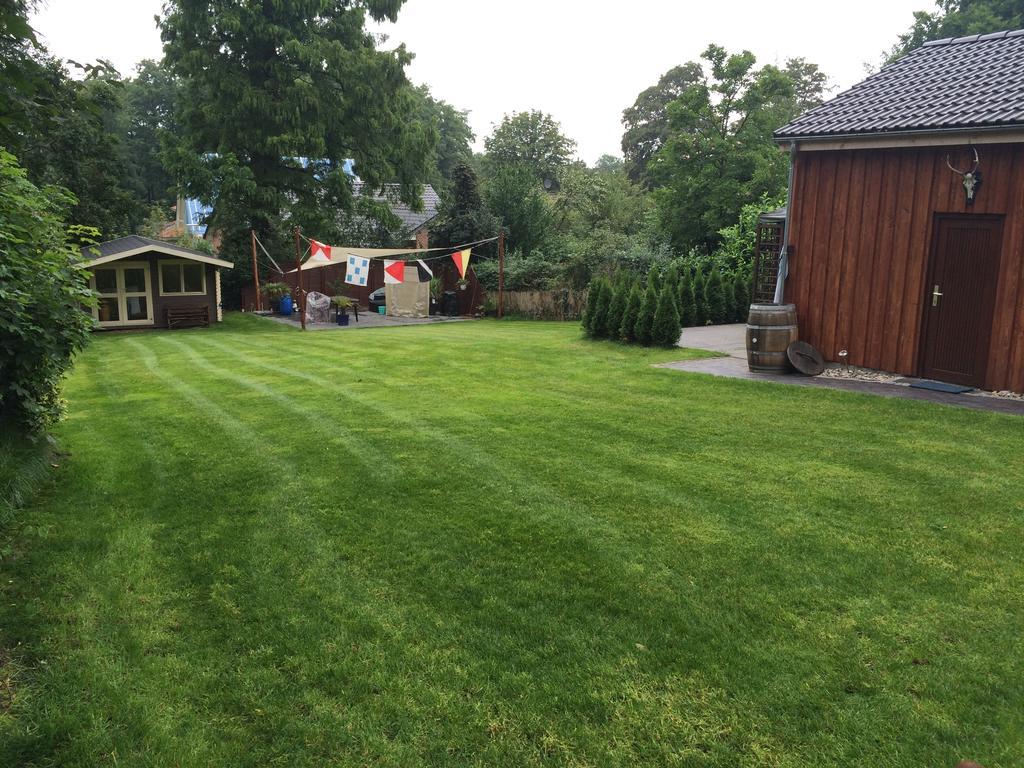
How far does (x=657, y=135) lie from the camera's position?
4547 centimetres

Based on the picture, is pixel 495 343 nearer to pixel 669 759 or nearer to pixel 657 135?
pixel 669 759

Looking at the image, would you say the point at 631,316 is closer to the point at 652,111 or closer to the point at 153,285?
the point at 153,285

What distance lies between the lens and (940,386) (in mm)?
8391

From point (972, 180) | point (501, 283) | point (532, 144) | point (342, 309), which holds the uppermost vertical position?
point (532, 144)

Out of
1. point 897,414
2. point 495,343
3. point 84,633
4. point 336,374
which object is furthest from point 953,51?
point 84,633

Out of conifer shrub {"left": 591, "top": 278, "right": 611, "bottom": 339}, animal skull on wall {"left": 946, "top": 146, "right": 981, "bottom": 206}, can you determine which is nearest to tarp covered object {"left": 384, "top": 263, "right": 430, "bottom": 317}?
conifer shrub {"left": 591, "top": 278, "right": 611, "bottom": 339}

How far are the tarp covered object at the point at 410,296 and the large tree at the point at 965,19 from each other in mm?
16384

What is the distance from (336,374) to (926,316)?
285 inches

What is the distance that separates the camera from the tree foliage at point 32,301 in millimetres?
4582

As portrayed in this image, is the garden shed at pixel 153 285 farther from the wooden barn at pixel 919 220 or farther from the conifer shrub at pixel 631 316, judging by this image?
the wooden barn at pixel 919 220

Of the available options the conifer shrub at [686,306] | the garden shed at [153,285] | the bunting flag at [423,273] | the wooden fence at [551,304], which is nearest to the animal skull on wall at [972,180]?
the conifer shrub at [686,306]

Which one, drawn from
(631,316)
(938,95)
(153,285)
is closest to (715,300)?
(631,316)

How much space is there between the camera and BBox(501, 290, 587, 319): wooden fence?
69.4 feet

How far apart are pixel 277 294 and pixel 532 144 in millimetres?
20970
